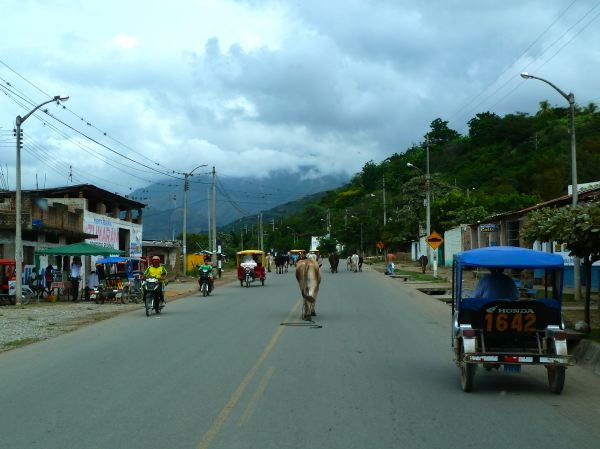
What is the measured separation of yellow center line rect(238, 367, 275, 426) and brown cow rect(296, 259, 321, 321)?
24.9 feet

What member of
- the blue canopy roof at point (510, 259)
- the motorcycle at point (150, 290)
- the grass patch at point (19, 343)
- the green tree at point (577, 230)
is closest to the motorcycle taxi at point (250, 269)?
the motorcycle at point (150, 290)

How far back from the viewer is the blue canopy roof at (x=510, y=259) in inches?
381

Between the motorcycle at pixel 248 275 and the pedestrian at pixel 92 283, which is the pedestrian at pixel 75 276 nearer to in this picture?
the pedestrian at pixel 92 283

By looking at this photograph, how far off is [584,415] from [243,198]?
75.2 meters

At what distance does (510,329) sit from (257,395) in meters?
3.48

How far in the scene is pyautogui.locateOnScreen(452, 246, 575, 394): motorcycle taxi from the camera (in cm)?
906

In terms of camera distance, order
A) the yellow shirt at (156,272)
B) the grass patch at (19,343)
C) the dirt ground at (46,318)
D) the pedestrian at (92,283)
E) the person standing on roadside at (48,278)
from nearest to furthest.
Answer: the grass patch at (19,343) < the dirt ground at (46,318) < the yellow shirt at (156,272) < the person standing on roadside at (48,278) < the pedestrian at (92,283)

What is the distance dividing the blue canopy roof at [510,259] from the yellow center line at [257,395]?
3232 millimetres

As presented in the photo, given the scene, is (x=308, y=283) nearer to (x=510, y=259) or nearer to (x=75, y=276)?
(x=510, y=259)

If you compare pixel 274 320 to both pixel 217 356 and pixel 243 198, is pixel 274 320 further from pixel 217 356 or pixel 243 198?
pixel 243 198

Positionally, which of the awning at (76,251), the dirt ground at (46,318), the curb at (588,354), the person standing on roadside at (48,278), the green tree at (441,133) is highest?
the green tree at (441,133)

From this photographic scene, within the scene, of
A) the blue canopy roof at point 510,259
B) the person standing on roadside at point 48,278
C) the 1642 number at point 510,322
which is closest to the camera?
the 1642 number at point 510,322

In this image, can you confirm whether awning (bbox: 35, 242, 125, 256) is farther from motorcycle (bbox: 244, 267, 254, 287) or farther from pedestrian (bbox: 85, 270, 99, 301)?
motorcycle (bbox: 244, 267, 254, 287)

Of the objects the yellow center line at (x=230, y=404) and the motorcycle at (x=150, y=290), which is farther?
the motorcycle at (x=150, y=290)
